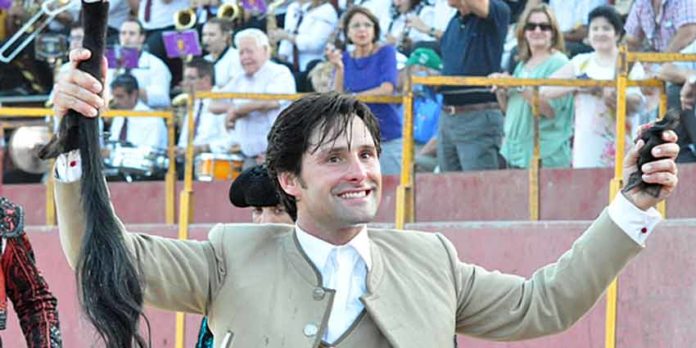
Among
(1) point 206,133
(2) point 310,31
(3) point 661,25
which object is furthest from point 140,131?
(3) point 661,25

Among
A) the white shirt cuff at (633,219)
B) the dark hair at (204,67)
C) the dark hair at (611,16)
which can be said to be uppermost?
the dark hair at (611,16)

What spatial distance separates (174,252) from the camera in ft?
13.0

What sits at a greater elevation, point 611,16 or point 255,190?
point 611,16

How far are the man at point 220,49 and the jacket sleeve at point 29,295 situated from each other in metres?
5.69

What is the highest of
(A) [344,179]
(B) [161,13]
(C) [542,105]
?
(B) [161,13]

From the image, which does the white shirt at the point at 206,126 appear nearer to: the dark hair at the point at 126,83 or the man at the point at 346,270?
the dark hair at the point at 126,83

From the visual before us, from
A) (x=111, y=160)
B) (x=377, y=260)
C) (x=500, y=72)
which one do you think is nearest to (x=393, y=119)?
(x=500, y=72)

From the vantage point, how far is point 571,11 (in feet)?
30.7

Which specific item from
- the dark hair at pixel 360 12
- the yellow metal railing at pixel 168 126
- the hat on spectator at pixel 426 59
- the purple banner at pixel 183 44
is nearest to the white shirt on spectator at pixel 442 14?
the hat on spectator at pixel 426 59

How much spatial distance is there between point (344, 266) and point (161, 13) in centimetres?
842

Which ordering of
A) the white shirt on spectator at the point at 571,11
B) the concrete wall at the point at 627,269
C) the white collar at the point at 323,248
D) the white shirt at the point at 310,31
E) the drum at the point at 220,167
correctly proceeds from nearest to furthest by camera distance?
the white collar at the point at 323,248, the concrete wall at the point at 627,269, the white shirt on spectator at the point at 571,11, the drum at the point at 220,167, the white shirt at the point at 310,31

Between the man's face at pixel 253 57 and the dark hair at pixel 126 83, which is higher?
the man's face at pixel 253 57

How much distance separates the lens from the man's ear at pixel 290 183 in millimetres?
4031

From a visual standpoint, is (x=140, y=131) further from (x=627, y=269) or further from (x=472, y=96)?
(x=627, y=269)
